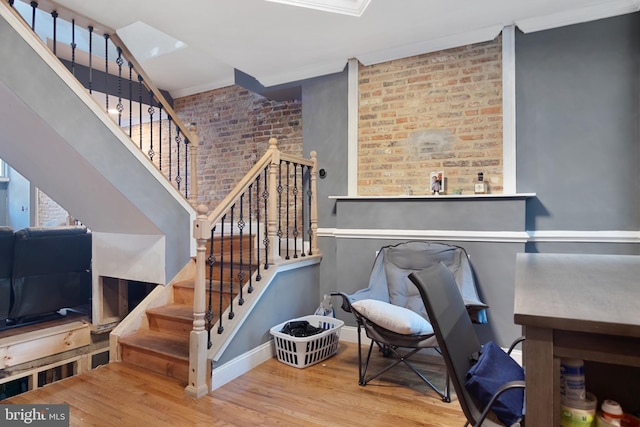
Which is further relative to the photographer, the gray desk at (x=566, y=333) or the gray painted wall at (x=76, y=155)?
the gray painted wall at (x=76, y=155)

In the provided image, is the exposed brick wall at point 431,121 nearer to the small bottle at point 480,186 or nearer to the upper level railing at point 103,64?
the small bottle at point 480,186

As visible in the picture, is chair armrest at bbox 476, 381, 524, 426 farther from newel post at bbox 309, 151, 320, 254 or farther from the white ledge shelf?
newel post at bbox 309, 151, 320, 254

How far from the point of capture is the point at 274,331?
117 inches

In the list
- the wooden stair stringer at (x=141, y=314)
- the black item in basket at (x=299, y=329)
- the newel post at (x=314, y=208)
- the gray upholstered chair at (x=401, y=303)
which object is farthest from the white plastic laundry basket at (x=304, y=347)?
the wooden stair stringer at (x=141, y=314)

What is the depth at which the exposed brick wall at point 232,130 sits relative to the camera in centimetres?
457

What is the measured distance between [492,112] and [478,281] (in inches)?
56.0

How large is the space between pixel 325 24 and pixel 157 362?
9.71 ft

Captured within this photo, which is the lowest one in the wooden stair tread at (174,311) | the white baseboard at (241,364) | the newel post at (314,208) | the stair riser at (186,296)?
the white baseboard at (241,364)

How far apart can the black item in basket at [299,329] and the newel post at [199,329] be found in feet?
2.46

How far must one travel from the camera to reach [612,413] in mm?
876

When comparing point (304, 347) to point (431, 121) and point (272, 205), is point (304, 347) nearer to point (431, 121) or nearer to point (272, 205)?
point (272, 205)

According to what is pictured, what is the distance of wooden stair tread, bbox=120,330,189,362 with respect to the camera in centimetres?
274

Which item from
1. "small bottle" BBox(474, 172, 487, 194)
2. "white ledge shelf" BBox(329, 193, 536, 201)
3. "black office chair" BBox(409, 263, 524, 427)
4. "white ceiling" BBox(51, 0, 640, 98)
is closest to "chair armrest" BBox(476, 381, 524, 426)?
"black office chair" BBox(409, 263, 524, 427)

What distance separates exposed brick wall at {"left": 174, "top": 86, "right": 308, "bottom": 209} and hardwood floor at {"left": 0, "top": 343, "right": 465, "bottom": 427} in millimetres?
2668
